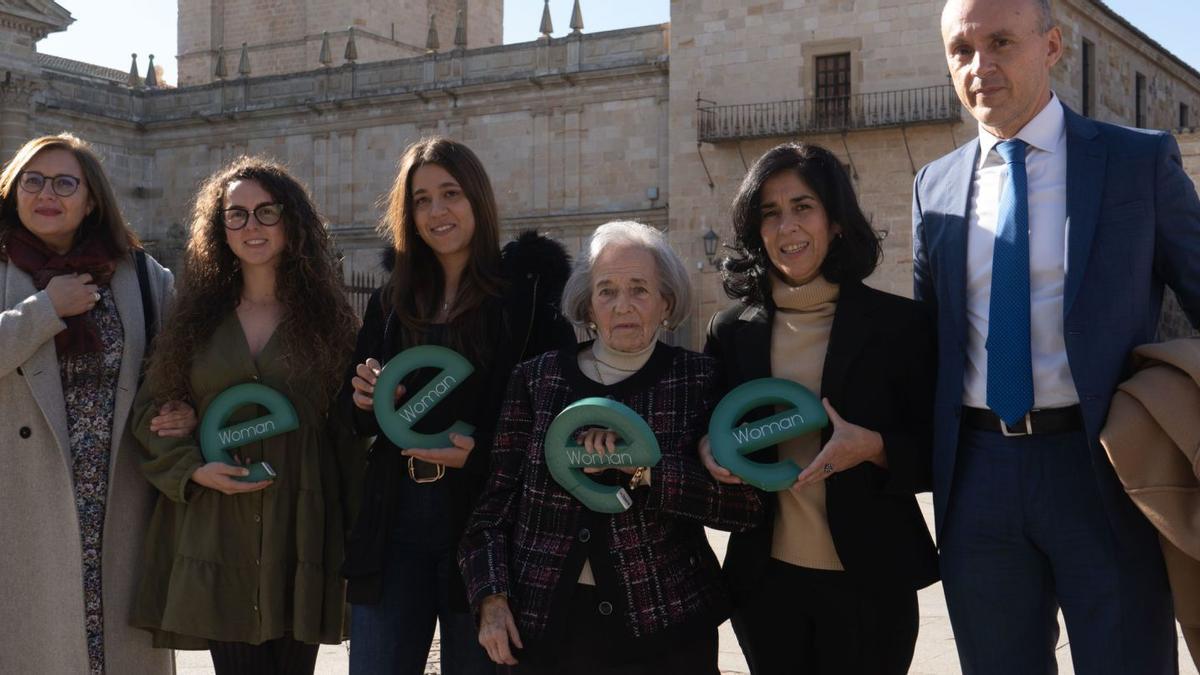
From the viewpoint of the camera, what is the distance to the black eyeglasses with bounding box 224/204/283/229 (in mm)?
4043

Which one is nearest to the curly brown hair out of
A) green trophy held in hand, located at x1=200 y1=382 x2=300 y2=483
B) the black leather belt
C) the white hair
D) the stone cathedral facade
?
green trophy held in hand, located at x1=200 y1=382 x2=300 y2=483

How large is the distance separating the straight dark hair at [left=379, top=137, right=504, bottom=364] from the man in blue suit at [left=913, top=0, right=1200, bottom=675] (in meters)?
1.30

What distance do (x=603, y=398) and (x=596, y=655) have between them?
653 millimetres

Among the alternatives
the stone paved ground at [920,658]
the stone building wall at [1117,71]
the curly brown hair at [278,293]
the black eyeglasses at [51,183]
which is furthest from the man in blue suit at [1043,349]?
the stone building wall at [1117,71]

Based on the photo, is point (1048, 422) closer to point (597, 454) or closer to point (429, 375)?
point (597, 454)

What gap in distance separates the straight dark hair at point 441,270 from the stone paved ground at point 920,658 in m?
2.24

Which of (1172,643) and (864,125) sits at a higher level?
(864,125)

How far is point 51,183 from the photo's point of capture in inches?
161

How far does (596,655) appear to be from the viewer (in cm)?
333

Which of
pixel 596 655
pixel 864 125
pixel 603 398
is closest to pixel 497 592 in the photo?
pixel 596 655

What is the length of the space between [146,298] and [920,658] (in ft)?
11.3

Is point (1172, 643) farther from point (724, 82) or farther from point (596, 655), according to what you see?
point (724, 82)

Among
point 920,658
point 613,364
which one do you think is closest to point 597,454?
point 613,364

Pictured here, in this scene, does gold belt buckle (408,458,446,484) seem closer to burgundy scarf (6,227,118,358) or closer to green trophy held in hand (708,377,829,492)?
green trophy held in hand (708,377,829,492)
